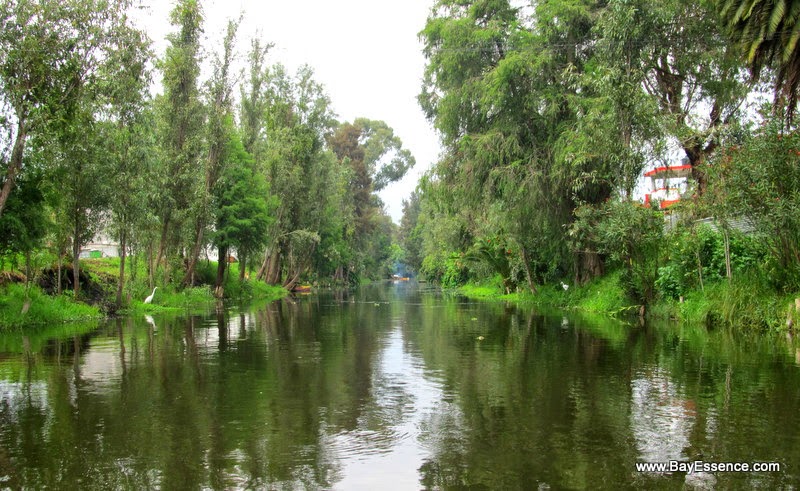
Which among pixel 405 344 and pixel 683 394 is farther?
pixel 405 344

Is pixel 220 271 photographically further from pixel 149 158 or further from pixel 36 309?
pixel 36 309

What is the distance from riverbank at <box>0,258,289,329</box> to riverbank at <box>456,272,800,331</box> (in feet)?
62.6

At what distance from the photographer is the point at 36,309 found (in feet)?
69.4

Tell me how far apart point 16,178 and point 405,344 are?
43.6 feet

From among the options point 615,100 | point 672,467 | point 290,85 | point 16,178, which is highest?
point 290,85

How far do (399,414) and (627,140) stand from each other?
16.4 metres

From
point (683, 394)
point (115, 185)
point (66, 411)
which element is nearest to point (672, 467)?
point (683, 394)

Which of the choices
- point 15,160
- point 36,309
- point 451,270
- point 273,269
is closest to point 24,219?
point 15,160

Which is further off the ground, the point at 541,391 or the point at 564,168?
the point at 564,168

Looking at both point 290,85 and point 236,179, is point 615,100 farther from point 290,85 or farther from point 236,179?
point 290,85

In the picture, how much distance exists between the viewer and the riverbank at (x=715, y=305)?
1633 centimetres

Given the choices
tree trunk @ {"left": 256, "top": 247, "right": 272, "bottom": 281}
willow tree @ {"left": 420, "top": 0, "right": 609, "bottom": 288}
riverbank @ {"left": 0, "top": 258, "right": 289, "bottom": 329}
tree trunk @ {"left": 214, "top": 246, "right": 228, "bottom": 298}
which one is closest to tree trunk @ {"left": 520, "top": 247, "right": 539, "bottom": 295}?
willow tree @ {"left": 420, "top": 0, "right": 609, "bottom": 288}

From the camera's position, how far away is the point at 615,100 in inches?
824

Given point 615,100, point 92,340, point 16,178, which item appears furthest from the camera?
point 615,100
